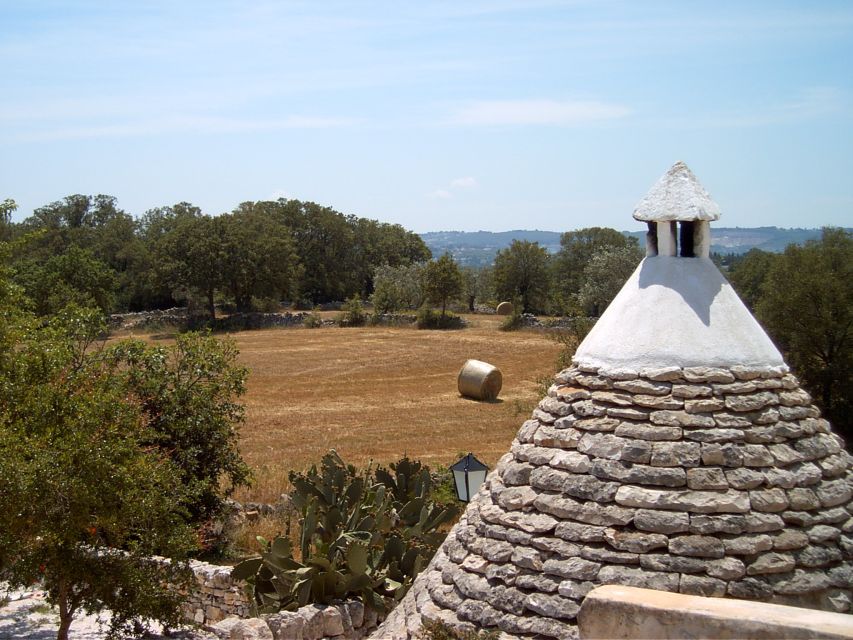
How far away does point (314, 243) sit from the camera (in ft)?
248

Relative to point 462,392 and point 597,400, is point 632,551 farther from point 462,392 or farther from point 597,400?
point 462,392

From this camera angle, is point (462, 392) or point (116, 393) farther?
point (462, 392)

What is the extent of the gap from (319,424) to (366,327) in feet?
92.6

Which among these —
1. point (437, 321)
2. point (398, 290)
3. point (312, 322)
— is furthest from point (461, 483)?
point (398, 290)

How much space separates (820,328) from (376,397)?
1481 centimetres

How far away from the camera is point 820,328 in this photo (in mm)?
21922

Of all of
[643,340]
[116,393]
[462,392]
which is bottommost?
[462,392]

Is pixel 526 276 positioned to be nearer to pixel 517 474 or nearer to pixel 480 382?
pixel 480 382

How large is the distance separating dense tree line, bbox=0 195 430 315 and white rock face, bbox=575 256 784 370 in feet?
121

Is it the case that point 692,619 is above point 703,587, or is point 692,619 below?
above

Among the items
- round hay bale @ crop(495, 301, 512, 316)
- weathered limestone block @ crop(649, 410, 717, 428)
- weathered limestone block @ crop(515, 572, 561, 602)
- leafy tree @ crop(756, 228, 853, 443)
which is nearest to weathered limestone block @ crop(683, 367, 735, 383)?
weathered limestone block @ crop(649, 410, 717, 428)

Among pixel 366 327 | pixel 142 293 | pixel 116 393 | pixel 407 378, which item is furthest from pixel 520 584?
pixel 142 293

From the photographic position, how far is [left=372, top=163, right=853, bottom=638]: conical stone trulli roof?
18.5ft

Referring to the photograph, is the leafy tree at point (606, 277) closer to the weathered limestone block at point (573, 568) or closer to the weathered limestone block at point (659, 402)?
the weathered limestone block at point (659, 402)
